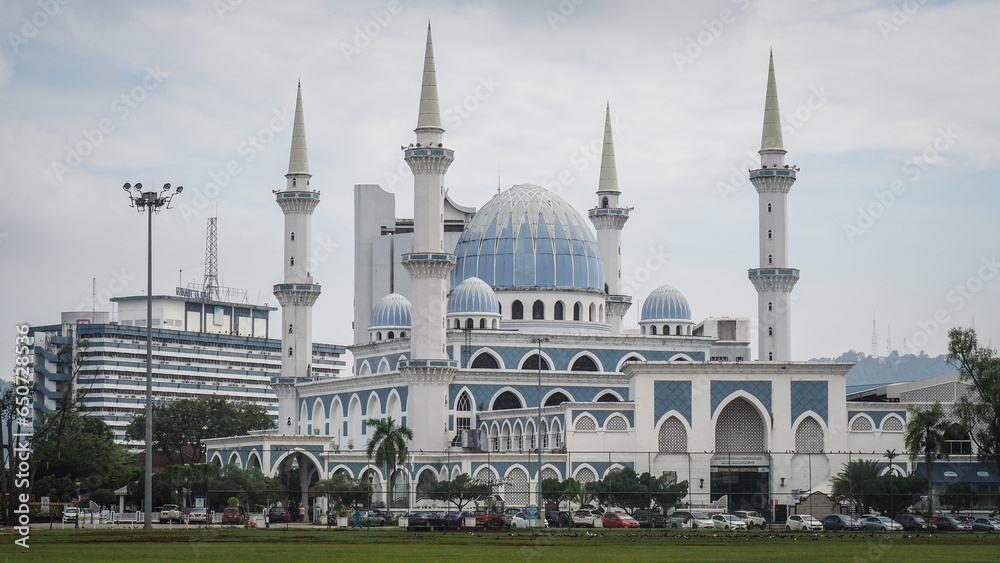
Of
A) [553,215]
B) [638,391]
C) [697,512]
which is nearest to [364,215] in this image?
[553,215]

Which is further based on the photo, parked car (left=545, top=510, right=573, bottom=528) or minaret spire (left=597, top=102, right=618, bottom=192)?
minaret spire (left=597, top=102, right=618, bottom=192)

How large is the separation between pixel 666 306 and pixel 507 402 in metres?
17.8

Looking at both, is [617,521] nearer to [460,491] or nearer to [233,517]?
[460,491]

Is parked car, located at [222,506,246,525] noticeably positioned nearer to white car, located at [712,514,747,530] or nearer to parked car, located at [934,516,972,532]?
white car, located at [712,514,747,530]

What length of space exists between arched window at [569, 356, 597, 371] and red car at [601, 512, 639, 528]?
37.7 m

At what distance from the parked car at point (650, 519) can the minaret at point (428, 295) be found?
22.5 m

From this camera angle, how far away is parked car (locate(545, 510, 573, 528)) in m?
65.7

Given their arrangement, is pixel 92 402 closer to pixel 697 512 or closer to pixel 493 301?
pixel 493 301

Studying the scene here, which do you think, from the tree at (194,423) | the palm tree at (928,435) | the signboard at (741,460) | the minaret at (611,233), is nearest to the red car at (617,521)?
the palm tree at (928,435)

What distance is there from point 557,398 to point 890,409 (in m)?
21.8

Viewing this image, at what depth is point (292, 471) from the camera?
303ft

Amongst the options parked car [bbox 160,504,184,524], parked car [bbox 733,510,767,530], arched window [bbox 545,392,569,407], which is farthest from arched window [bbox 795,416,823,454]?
parked car [bbox 160,504,184,524]

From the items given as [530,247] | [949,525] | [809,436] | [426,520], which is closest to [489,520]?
[426,520]

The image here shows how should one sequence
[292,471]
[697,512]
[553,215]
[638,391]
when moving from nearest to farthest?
1. [697,512]
2. [638,391]
3. [292,471]
4. [553,215]
